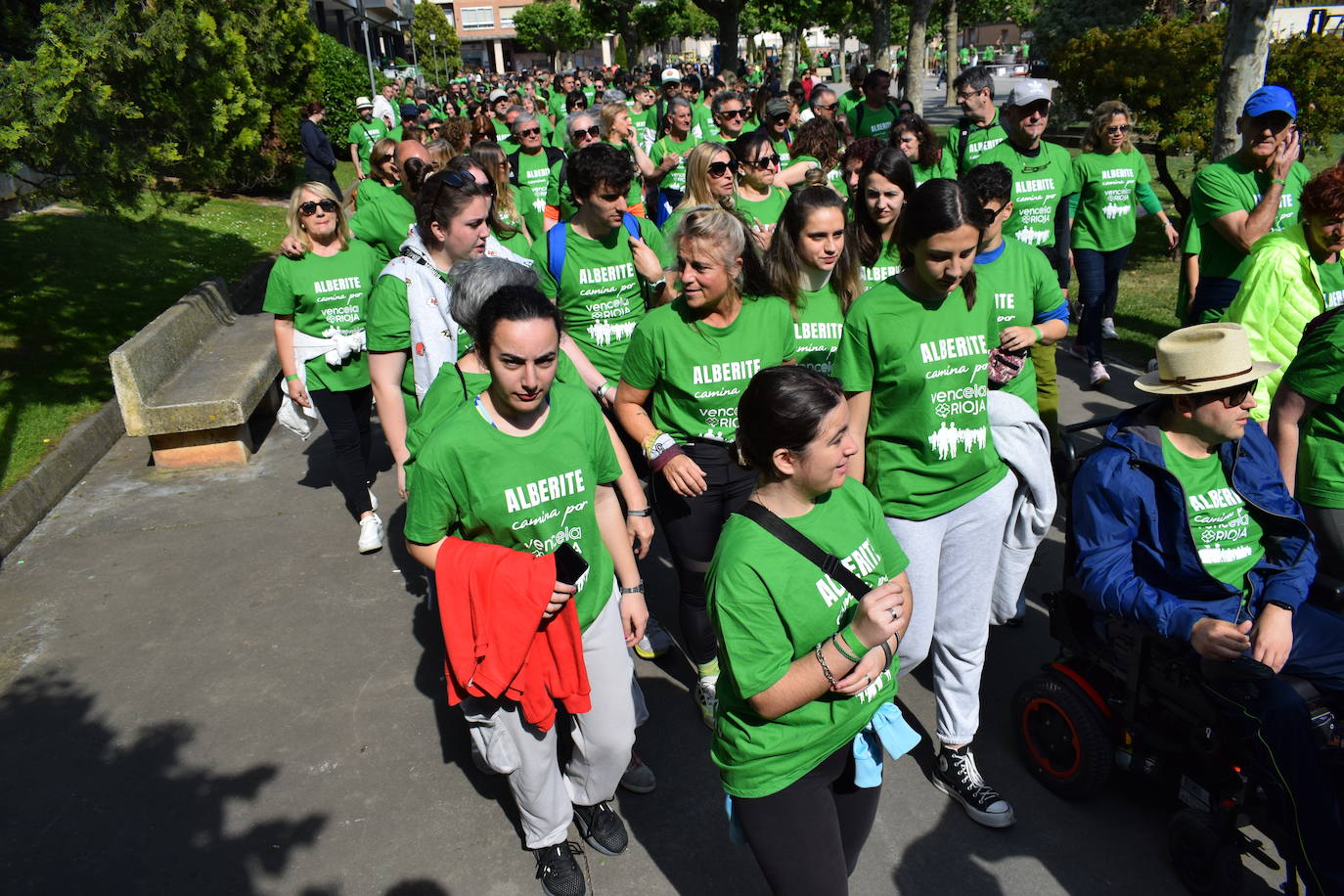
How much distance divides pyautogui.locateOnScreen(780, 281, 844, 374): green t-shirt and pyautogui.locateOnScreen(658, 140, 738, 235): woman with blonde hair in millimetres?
1856

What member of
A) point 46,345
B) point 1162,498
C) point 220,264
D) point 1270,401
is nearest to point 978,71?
point 1270,401

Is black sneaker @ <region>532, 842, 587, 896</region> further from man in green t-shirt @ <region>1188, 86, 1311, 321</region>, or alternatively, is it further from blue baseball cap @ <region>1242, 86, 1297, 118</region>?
blue baseball cap @ <region>1242, 86, 1297, 118</region>

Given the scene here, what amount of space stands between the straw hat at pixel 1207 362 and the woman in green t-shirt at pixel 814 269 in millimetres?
1325

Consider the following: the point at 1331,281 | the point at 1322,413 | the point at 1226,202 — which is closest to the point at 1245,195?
the point at 1226,202

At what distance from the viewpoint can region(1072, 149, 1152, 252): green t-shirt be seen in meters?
7.39

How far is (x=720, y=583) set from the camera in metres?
2.32

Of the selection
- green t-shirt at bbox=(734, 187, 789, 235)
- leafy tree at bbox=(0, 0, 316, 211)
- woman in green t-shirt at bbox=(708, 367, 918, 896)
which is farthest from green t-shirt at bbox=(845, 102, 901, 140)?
woman in green t-shirt at bbox=(708, 367, 918, 896)

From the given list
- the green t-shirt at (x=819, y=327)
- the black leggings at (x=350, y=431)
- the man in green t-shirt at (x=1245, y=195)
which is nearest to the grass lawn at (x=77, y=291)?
the black leggings at (x=350, y=431)

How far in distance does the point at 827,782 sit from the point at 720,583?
0.63m

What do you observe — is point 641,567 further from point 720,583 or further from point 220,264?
point 220,264

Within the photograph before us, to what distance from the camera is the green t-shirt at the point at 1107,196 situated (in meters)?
7.39

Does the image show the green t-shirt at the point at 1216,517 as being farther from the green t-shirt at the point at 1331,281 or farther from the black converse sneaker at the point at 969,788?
the green t-shirt at the point at 1331,281

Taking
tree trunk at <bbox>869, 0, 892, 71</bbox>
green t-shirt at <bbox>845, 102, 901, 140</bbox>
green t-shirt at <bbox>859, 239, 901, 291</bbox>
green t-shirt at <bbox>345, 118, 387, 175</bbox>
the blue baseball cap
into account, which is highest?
tree trunk at <bbox>869, 0, 892, 71</bbox>

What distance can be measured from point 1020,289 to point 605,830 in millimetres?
2897
